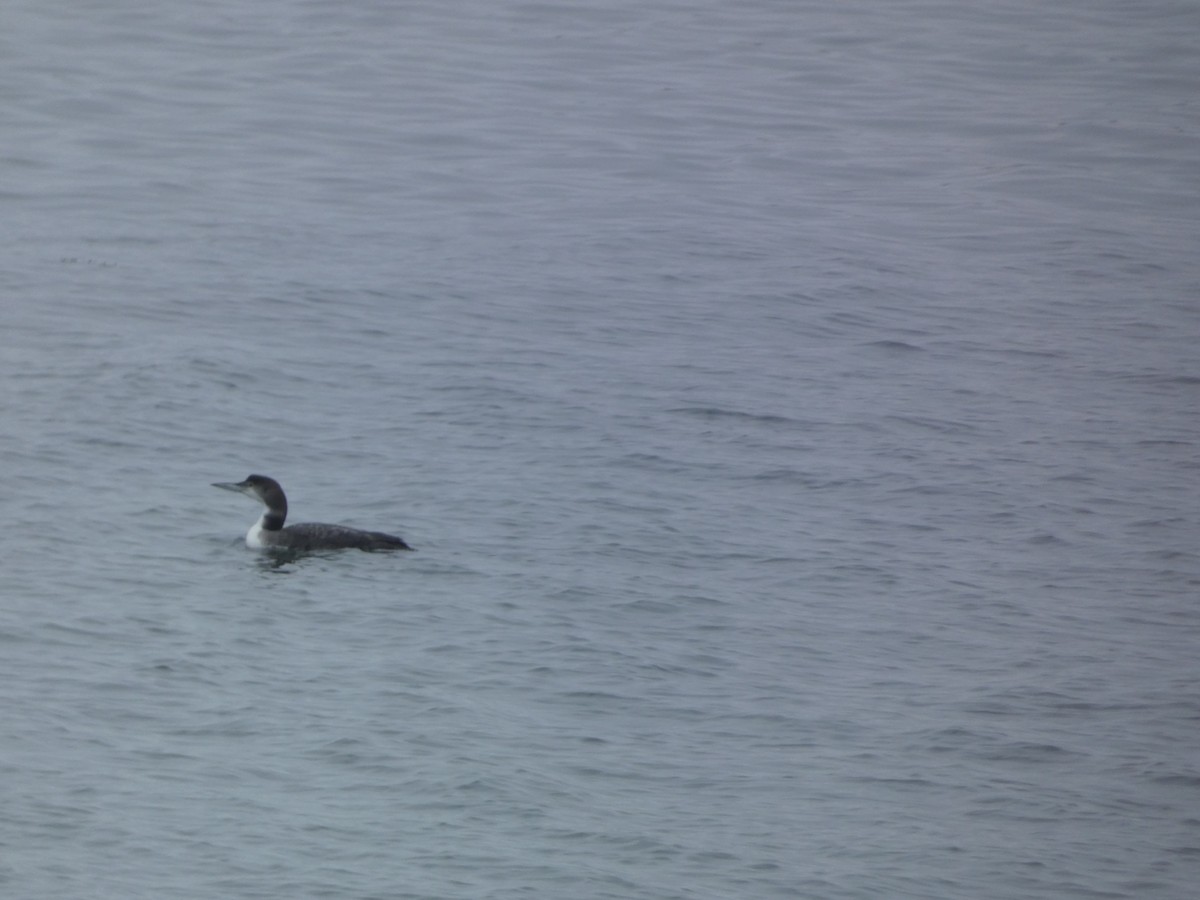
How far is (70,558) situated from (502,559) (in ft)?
9.44

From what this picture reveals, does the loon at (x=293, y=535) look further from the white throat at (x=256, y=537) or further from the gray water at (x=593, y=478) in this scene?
the gray water at (x=593, y=478)

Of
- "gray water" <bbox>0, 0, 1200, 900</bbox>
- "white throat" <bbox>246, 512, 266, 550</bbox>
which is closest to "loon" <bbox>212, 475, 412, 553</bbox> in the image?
"white throat" <bbox>246, 512, 266, 550</bbox>

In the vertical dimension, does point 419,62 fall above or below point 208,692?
above

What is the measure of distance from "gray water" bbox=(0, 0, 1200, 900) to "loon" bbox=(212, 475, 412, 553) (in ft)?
0.43

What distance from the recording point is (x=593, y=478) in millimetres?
15664

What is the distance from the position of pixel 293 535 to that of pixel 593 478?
278 cm

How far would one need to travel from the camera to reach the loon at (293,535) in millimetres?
13680

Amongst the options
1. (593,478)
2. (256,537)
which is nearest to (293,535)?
(256,537)

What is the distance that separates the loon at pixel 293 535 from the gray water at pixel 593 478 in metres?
0.13

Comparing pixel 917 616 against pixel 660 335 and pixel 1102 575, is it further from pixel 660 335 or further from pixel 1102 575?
pixel 660 335

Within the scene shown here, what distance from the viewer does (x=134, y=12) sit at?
111 feet

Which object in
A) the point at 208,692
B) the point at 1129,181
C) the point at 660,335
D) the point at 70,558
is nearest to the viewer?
the point at 208,692

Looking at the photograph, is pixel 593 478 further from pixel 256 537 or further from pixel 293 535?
pixel 256 537

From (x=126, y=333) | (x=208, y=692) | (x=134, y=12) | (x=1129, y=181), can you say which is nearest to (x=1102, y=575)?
(x=208, y=692)
